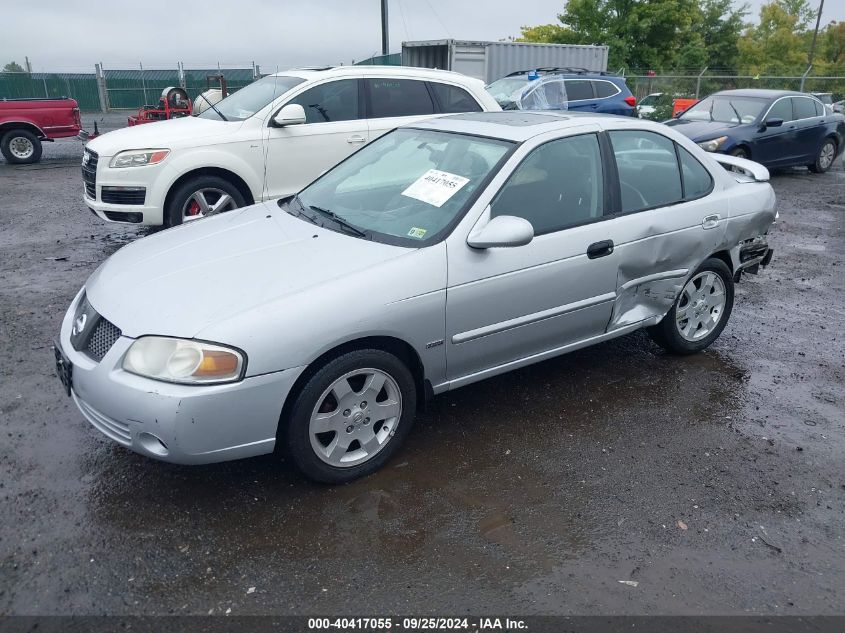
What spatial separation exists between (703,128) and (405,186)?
998 centimetres

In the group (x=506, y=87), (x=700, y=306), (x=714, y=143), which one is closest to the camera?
(x=700, y=306)

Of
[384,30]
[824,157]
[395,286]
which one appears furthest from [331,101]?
[384,30]

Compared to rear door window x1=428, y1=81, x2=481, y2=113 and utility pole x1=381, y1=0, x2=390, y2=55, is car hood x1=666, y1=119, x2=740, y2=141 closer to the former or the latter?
rear door window x1=428, y1=81, x2=481, y2=113

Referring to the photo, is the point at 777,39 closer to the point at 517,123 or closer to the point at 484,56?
the point at 484,56

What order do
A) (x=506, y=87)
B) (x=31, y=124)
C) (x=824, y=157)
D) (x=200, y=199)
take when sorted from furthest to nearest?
(x=506, y=87) < (x=31, y=124) < (x=824, y=157) < (x=200, y=199)

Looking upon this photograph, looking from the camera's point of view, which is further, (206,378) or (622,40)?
(622,40)

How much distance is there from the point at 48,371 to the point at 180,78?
28403 mm

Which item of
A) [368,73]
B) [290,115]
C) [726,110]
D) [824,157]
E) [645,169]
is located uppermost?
[368,73]

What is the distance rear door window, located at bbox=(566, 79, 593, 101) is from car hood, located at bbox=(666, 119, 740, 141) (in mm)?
2537

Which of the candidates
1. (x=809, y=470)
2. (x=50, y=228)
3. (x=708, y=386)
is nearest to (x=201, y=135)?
(x=50, y=228)

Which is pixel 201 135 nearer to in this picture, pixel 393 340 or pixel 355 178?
pixel 355 178

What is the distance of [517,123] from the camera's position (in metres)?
4.22

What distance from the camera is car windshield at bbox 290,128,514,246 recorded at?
367cm

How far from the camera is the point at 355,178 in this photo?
14.3ft
